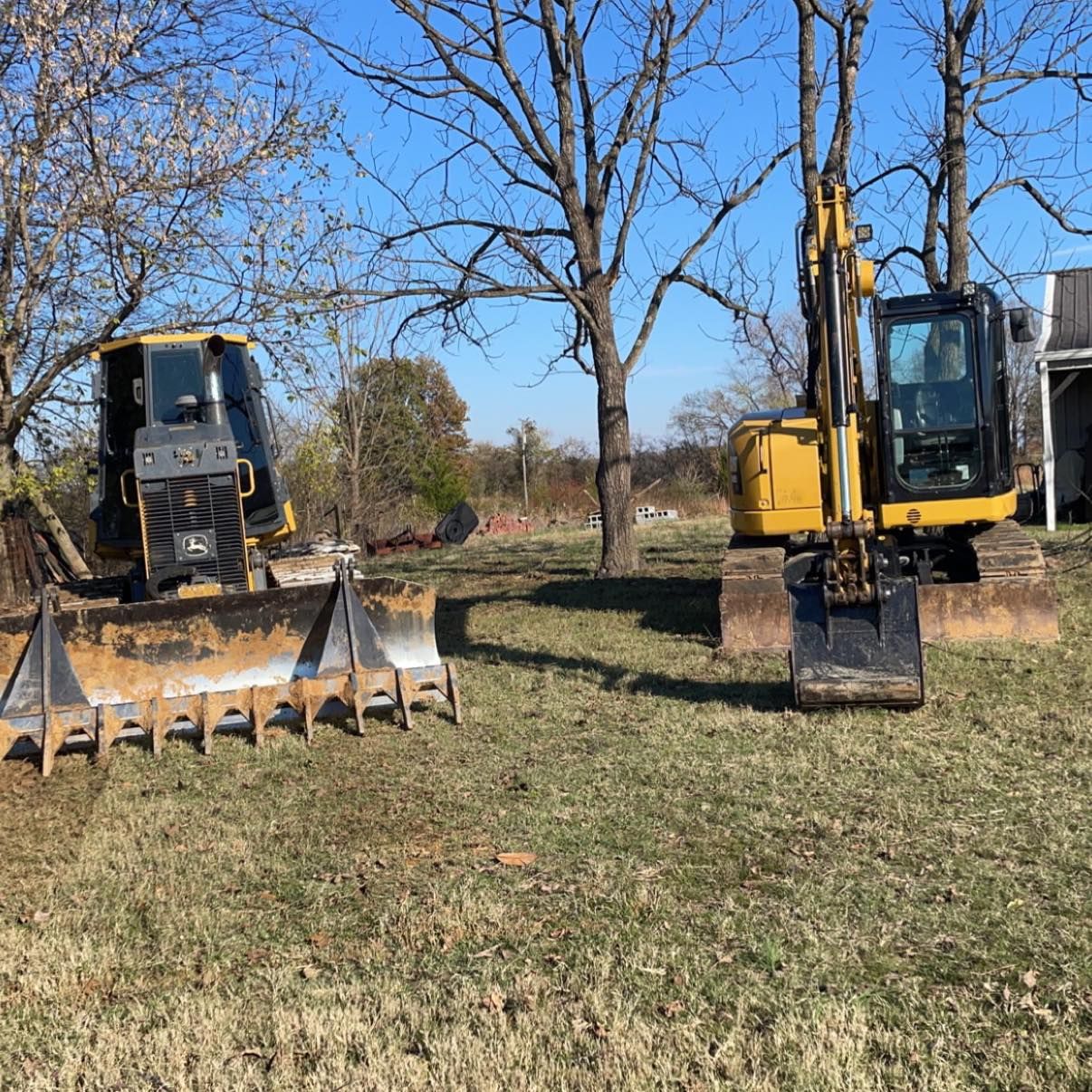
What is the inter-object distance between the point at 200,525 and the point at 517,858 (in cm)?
476

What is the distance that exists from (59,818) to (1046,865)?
4774 millimetres

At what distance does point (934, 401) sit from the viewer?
961 centimetres

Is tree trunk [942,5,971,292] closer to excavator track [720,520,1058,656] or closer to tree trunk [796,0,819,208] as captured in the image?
tree trunk [796,0,819,208]

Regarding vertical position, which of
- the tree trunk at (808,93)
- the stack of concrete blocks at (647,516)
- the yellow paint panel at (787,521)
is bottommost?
the stack of concrete blocks at (647,516)

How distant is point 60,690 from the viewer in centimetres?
711

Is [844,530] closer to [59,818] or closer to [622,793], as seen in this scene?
[622,793]

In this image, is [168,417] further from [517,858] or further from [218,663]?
[517,858]

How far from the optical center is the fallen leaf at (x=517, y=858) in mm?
4987

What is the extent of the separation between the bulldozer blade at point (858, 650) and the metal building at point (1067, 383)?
1187 cm

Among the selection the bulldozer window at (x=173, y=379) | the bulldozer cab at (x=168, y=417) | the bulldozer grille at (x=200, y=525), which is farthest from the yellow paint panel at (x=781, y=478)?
the bulldozer window at (x=173, y=379)

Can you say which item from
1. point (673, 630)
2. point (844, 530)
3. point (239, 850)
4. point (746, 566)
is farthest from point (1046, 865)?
point (673, 630)

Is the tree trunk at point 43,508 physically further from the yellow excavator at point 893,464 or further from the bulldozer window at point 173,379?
the yellow excavator at point 893,464

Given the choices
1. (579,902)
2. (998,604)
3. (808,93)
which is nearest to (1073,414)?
(808,93)

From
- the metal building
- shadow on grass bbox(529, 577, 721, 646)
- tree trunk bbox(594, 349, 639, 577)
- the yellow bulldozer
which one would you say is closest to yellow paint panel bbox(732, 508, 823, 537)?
shadow on grass bbox(529, 577, 721, 646)
